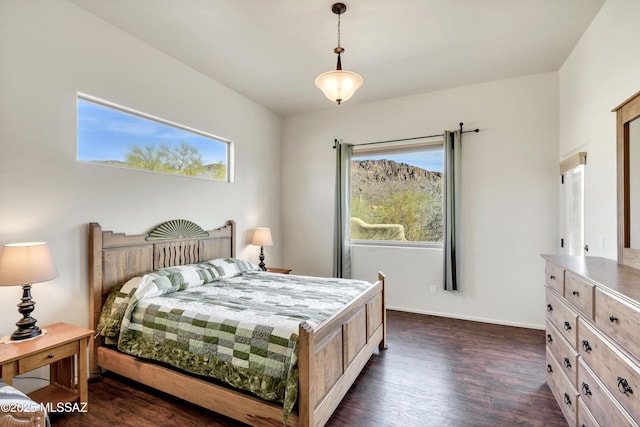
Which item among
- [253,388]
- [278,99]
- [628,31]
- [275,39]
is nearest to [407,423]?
[253,388]

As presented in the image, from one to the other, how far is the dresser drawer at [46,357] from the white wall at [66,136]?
18.5 inches

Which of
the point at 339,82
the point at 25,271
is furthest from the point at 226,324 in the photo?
the point at 339,82

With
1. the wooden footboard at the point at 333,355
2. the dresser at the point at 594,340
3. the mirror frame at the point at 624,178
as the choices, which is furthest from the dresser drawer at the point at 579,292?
the wooden footboard at the point at 333,355

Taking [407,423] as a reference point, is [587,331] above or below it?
above

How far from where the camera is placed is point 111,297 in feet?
8.36

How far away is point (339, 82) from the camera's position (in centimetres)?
233

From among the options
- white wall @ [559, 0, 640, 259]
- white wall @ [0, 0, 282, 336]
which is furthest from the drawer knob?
white wall @ [0, 0, 282, 336]

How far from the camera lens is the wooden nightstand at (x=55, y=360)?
5.77ft

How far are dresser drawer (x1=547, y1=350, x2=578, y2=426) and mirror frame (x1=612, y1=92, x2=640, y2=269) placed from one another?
87 cm

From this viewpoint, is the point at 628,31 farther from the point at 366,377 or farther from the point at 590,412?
the point at 366,377

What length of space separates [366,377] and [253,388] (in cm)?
112

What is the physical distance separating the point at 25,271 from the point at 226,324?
4.15ft

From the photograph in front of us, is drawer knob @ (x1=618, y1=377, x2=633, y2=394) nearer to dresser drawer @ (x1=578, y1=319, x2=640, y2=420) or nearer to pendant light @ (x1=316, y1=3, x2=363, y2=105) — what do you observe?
dresser drawer @ (x1=578, y1=319, x2=640, y2=420)

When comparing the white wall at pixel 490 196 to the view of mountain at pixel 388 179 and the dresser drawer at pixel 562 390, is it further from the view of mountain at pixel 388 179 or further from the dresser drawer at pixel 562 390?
the dresser drawer at pixel 562 390
